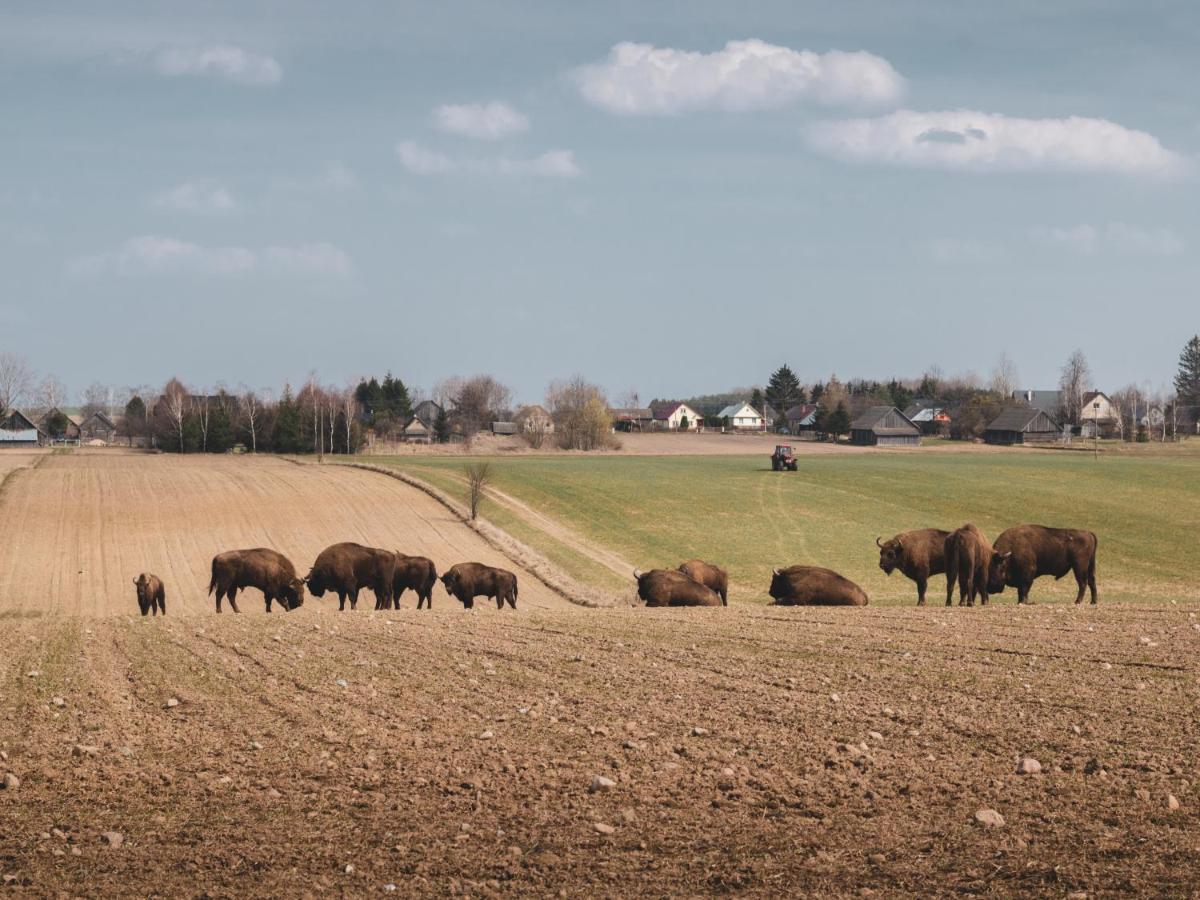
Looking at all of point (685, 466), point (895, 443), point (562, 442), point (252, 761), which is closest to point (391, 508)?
point (685, 466)

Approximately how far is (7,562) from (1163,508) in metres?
59.5

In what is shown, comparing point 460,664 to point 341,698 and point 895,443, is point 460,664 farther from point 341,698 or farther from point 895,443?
point 895,443

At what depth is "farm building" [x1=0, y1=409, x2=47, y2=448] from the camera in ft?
495

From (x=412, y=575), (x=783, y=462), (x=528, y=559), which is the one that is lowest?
(x=528, y=559)

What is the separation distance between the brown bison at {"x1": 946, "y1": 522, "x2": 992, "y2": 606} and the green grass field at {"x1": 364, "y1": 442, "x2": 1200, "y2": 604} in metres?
8.04

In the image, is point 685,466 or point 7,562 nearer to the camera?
point 7,562

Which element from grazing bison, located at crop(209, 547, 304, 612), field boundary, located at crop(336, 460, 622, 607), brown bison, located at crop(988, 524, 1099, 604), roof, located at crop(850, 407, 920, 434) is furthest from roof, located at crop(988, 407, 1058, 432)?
grazing bison, located at crop(209, 547, 304, 612)

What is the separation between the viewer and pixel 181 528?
5803 centimetres

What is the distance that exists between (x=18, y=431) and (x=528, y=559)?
4931 inches

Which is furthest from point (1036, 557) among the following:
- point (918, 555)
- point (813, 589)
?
point (813, 589)

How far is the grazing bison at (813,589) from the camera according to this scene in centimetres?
2987

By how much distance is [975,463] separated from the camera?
342 feet

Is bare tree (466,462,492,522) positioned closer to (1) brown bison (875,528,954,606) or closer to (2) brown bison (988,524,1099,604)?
(1) brown bison (875,528,954,606)

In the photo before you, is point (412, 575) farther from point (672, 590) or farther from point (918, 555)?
point (918, 555)
